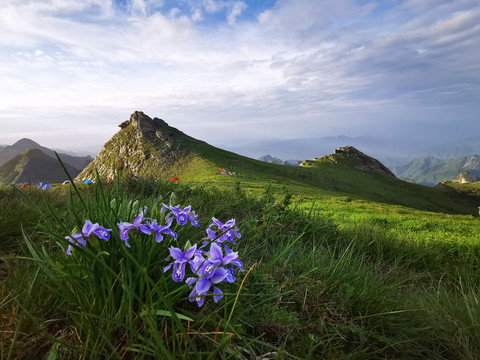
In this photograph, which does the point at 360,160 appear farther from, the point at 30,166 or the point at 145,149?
the point at 30,166

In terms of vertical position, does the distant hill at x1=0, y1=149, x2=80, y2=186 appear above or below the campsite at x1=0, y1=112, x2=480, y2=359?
below

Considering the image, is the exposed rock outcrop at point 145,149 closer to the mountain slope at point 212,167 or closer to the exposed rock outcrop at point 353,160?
the mountain slope at point 212,167

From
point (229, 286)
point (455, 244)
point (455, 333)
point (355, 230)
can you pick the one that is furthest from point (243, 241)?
point (455, 244)

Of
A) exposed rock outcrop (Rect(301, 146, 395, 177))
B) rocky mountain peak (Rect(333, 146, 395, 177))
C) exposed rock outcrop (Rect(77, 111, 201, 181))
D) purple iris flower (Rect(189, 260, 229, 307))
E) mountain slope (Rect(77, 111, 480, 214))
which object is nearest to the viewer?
purple iris flower (Rect(189, 260, 229, 307))

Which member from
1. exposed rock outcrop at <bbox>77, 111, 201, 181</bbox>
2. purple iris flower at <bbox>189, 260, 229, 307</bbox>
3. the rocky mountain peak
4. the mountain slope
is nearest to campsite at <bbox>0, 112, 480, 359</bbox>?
→ purple iris flower at <bbox>189, 260, 229, 307</bbox>

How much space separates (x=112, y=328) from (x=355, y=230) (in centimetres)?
574

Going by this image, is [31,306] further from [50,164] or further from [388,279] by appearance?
[50,164]

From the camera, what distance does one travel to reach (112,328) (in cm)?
164

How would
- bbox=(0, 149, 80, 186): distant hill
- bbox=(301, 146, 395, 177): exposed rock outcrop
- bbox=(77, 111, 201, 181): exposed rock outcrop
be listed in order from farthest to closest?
bbox=(0, 149, 80, 186): distant hill, bbox=(301, 146, 395, 177): exposed rock outcrop, bbox=(77, 111, 201, 181): exposed rock outcrop

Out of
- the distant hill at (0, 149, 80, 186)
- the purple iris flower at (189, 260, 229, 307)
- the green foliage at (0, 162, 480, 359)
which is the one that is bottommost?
the distant hill at (0, 149, 80, 186)

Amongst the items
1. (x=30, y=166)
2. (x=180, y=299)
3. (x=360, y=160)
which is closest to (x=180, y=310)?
(x=180, y=299)


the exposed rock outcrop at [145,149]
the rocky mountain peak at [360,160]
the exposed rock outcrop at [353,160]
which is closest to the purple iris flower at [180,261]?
the exposed rock outcrop at [145,149]

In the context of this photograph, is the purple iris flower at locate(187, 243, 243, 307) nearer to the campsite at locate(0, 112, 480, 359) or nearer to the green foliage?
the campsite at locate(0, 112, 480, 359)

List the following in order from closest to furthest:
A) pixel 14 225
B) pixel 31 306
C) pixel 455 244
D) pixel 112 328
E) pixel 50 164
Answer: pixel 112 328 < pixel 31 306 < pixel 14 225 < pixel 455 244 < pixel 50 164
